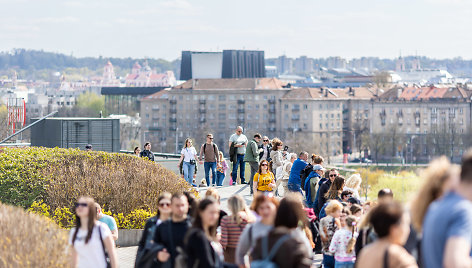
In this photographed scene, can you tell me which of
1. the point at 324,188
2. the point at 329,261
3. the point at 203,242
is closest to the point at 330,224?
the point at 329,261

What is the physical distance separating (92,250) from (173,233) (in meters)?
0.94

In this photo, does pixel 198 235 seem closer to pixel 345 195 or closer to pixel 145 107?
pixel 345 195

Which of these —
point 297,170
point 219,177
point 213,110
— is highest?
point 213,110

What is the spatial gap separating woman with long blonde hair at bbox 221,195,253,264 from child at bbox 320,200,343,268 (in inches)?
66.9

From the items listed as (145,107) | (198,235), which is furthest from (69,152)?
(145,107)

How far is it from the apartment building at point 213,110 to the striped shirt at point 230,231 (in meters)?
168

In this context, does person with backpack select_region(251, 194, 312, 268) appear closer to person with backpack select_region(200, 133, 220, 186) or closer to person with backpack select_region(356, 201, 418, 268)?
person with backpack select_region(356, 201, 418, 268)

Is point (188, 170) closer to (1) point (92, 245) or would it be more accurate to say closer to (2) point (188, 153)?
(2) point (188, 153)

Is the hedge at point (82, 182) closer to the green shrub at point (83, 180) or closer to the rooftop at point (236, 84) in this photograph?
the green shrub at point (83, 180)

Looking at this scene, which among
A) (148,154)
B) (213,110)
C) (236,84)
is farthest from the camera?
(236,84)

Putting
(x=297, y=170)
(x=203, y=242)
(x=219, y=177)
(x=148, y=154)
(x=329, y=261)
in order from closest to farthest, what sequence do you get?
(x=203, y=242) < (x=329, y=261) < (x=297, y=170) < (x=148, y=154) < (x=219, y=177)

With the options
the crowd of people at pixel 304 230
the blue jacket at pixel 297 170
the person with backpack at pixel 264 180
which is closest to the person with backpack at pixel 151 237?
the crowd of people at pixel 304 230

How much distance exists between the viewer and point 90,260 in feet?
29.8

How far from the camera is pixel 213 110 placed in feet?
607
